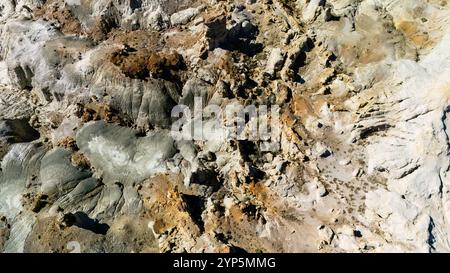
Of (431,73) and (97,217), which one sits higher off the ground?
(431,73)

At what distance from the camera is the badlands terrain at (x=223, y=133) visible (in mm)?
37000

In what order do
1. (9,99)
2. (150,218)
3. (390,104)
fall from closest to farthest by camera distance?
(150,218)
(390,104)
(9,99)

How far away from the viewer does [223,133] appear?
141 feet

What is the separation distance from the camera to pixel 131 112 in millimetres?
45844

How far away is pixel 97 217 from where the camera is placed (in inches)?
1565

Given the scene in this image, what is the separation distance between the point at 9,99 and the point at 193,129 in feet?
77.5

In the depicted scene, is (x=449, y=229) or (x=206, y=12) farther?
(x=206, y=12)

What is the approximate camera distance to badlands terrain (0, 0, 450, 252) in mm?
37000

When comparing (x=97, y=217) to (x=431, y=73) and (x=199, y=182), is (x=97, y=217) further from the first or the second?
(x=431, y=73)
